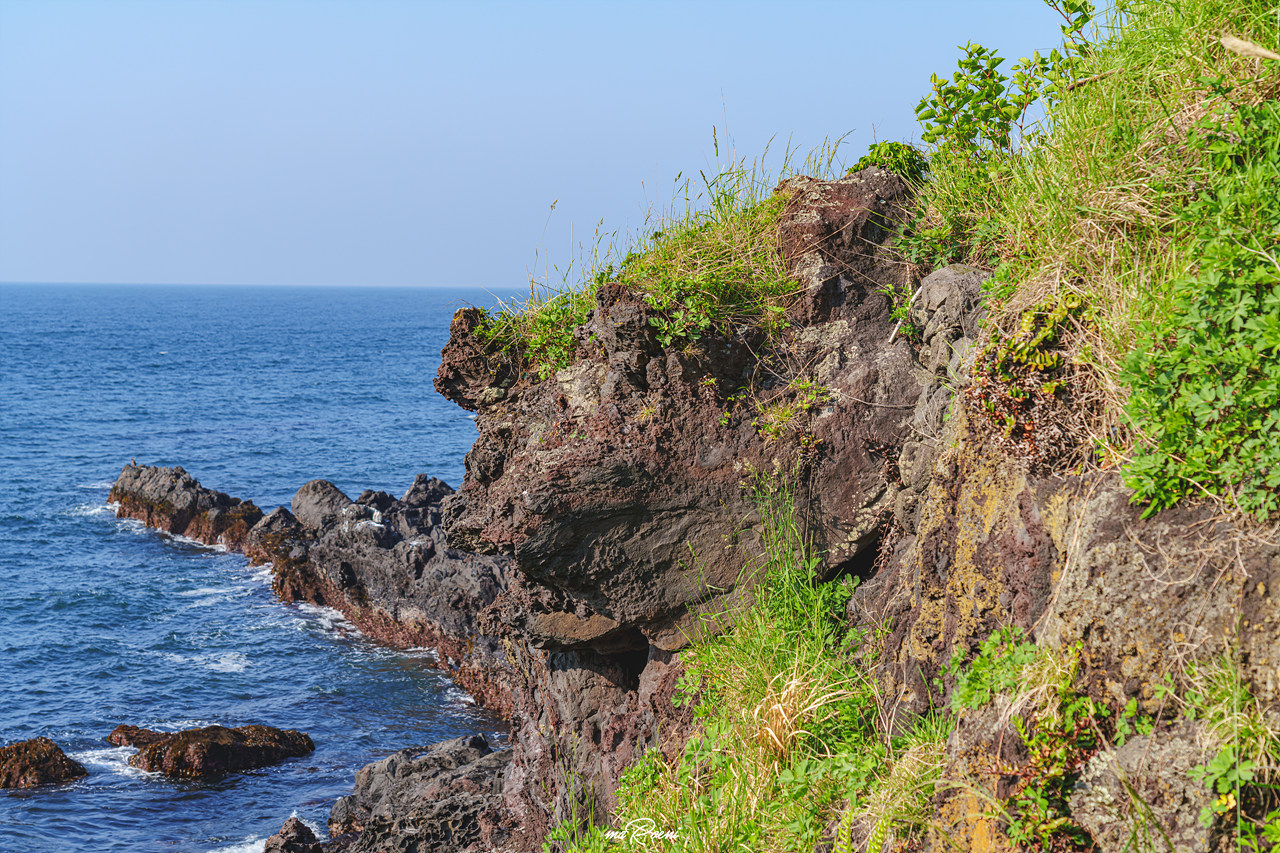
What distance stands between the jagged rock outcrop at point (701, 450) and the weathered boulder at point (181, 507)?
26.7 metres

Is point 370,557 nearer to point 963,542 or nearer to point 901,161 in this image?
point 901,161

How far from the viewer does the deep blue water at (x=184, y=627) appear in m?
15.4

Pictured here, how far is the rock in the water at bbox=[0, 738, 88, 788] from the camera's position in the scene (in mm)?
15734

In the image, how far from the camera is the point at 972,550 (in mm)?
5168

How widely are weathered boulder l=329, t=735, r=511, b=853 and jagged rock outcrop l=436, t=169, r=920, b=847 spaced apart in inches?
129

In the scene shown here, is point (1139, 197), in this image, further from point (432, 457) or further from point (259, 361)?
point (259, 361)

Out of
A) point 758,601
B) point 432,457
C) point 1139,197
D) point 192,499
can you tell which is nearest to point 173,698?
point 192,499

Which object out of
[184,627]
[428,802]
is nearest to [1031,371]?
[428,802]

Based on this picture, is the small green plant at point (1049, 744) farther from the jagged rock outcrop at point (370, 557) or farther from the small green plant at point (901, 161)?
the jagged rock outcrop at point (370, 557)

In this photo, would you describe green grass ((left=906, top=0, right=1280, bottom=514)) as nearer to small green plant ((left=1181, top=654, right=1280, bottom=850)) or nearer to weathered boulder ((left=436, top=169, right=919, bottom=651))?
small green plant ((left=1181, top=654, right=1280, bottom=850))

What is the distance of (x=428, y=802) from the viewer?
11.5m

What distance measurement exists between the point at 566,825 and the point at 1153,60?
7390 mm

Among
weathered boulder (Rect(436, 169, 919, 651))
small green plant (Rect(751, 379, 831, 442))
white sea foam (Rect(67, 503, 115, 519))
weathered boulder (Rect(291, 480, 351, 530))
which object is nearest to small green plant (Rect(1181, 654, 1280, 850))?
weathered boulder (Rect(436, 169, 919, 651))

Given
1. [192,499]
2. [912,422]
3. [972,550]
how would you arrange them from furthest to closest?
[192,499] < [912,422] < [972,550]
